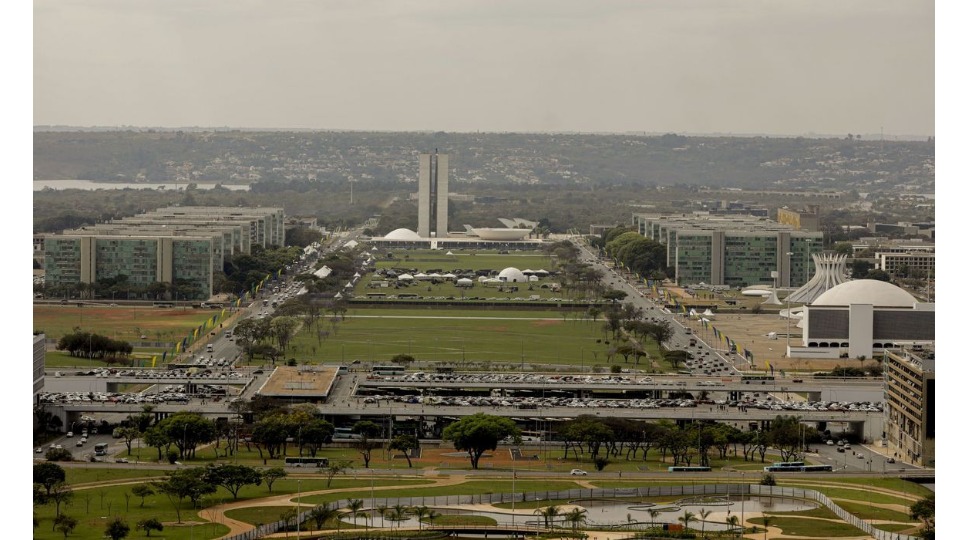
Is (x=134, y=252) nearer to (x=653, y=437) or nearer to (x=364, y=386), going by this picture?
(x=364, y=386)

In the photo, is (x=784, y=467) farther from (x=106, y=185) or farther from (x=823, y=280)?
(x=106, y=185)

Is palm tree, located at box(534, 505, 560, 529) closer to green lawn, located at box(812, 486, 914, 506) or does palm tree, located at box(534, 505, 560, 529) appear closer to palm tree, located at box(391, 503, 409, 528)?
palm tree, located at box(391, 503, 409, 528)

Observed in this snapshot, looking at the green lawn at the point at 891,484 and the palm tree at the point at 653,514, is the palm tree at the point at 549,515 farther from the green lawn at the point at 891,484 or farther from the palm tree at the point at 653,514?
the green lawn at the point at 891,484

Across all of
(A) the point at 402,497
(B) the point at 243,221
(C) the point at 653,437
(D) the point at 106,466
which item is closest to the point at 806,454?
(C) the point at 653,437

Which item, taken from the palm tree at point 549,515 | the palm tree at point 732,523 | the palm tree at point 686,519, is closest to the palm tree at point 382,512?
the palm tree at point 549,515

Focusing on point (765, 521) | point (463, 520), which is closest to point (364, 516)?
point (463, 520)

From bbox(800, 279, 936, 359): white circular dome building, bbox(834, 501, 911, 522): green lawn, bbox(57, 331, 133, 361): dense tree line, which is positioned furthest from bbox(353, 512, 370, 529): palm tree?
bbox(800, 279, 936, 359): white circular dome building
